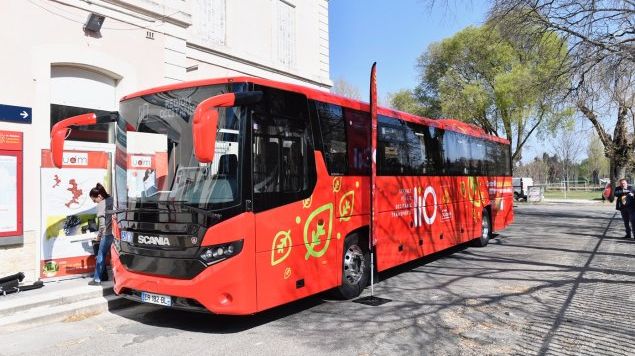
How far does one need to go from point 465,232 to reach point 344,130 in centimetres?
612

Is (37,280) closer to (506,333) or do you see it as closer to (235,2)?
(506,333)

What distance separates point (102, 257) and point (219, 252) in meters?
3.72

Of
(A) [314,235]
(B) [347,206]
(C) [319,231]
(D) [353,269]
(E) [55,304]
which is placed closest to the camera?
(A) [314,235]

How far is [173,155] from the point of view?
6.17 m

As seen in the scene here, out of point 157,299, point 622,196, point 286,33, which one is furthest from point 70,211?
point 622,196

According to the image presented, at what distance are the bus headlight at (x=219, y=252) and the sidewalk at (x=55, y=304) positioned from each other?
2.73 meters

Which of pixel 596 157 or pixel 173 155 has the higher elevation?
pixel 596 157

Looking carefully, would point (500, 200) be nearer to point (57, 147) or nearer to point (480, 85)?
point (57, 147)

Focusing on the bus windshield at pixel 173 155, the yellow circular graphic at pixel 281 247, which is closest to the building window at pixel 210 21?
the bus windshield at pixel 173 155

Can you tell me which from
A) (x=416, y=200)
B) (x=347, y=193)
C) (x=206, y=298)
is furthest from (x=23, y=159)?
(x=416, y=200)

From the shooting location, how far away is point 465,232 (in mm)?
12586

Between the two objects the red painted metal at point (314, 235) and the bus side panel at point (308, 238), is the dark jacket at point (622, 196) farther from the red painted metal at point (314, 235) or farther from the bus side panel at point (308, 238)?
the bus side panel at point (308, 238)

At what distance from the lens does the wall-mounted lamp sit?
9.62 meters

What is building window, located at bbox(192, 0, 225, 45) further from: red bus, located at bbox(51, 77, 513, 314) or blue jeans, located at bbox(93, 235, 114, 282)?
red bus, located at bbox(51, 77, 513, 314)
